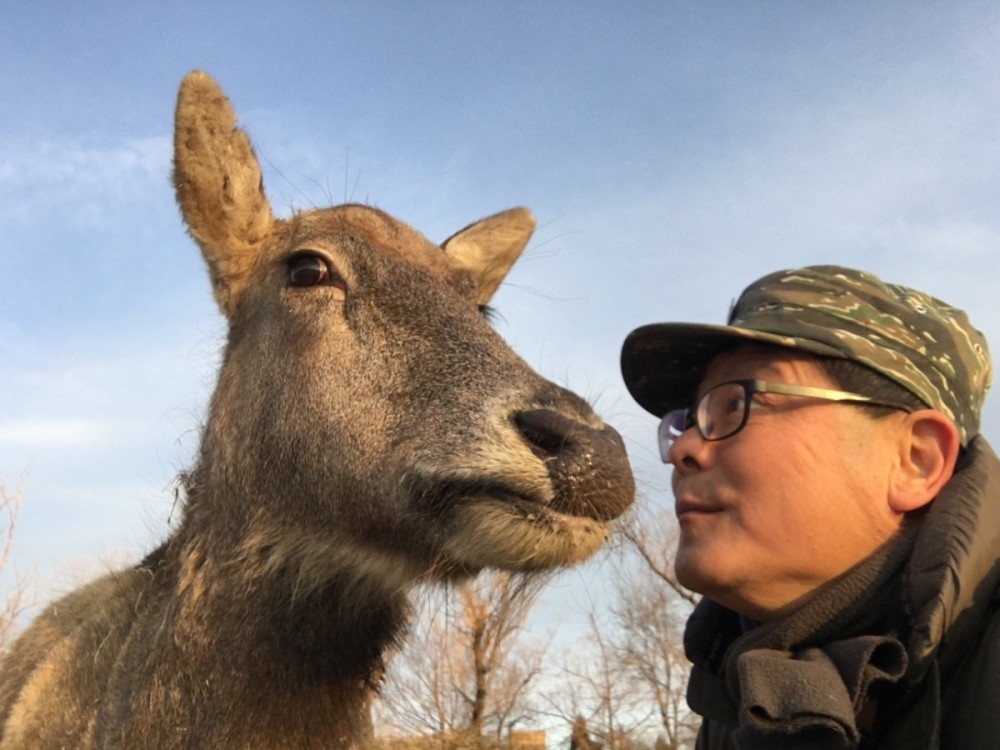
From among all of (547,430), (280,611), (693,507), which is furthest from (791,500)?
(280,611)

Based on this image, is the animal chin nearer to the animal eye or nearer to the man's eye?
the man's eye

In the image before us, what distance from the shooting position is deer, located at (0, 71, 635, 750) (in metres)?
3.38

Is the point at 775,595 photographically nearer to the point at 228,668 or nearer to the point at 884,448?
the point at 884,448

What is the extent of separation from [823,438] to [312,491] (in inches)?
87.2

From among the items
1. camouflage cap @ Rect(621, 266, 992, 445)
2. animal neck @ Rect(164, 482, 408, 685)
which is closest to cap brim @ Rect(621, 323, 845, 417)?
camouflage cap @ Rect(621, 266, 992, 445)

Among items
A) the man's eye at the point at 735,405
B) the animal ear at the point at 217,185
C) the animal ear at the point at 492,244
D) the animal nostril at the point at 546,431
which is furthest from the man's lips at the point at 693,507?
the animal ear at the point at 492,244

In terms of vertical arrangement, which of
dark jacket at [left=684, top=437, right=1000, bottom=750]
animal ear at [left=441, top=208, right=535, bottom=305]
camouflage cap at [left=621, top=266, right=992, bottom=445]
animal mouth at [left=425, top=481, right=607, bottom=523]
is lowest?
dark jacket at [left=684, top=437, right=1000, bottom=750]

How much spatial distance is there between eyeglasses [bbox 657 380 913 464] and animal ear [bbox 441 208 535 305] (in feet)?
10.7

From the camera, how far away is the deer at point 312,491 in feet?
11.1

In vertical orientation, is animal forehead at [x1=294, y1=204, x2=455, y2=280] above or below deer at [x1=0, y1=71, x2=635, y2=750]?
above

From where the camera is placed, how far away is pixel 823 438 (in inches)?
109

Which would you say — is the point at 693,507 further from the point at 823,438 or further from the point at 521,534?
the point at 521,534

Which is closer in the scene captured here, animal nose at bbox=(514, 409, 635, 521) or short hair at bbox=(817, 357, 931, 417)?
short hair at bbox=(817, 357, 931, 417)

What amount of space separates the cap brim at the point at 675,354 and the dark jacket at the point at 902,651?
621 mm
